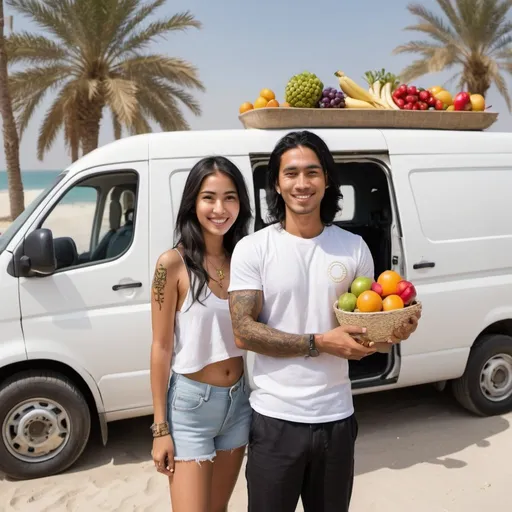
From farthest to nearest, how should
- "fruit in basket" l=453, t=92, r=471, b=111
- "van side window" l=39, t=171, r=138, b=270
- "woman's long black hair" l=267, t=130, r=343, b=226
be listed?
"fruit in basket" l=453, t=92, r=471, b=111
"van side window" l=39, t=171, r=138, b=270
"woman's long black hair" l=267, t=130, r=343, b=226

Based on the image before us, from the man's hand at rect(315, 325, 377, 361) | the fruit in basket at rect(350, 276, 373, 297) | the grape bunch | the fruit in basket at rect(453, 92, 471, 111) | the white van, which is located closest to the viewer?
the man's hand at rect(315, 325, 377, 361)

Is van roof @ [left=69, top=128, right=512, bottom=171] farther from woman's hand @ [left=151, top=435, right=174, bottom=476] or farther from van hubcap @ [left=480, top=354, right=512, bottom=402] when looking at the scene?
woman's hand @ [left=151, top=435, right=174, bottom=476]

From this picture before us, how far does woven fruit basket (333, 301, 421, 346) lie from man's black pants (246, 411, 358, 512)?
365 millimetres

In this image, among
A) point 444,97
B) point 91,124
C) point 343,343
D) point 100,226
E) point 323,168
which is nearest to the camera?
point 343,343

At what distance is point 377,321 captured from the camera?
72.7 inches

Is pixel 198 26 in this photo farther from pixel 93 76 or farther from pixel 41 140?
pixel 41 140

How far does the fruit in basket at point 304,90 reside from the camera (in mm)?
4000

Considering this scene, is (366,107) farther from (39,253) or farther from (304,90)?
(39,253)

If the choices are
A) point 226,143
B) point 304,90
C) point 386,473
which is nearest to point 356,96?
point 304,90

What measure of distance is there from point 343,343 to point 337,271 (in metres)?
0.28

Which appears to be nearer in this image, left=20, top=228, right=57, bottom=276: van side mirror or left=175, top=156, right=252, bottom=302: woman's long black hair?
left=175, top=156, right=252, bottom=302: woman's long black hair

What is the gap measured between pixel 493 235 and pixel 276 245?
2.99 meters

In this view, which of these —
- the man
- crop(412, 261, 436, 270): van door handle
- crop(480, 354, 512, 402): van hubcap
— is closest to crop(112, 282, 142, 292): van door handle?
the man

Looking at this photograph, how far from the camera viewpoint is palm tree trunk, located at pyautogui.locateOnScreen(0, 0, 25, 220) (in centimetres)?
1337
